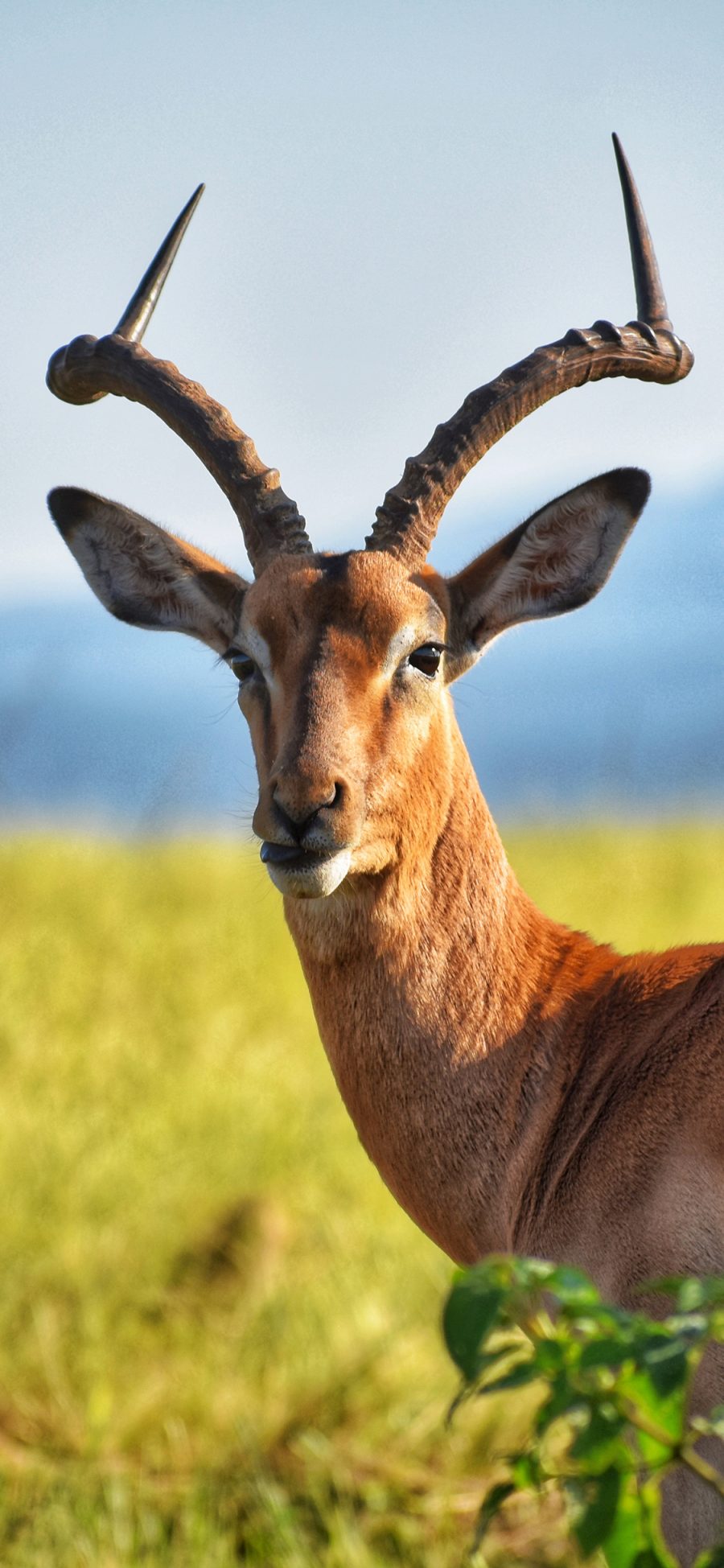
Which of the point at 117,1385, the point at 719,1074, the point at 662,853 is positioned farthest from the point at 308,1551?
the point at 662,853

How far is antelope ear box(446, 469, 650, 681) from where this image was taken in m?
5.07

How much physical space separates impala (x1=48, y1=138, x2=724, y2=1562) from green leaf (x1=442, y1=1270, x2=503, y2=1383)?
195 cm

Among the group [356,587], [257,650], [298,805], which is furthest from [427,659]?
[298,805]

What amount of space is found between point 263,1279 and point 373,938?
6.56 metres

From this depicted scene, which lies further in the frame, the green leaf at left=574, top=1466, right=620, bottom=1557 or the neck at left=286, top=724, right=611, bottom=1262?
the neck at left=286, top=724, right=611, bottom=1262

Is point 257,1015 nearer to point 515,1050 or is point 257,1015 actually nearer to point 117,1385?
point 117,1385

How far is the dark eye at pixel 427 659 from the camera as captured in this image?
4703 mm

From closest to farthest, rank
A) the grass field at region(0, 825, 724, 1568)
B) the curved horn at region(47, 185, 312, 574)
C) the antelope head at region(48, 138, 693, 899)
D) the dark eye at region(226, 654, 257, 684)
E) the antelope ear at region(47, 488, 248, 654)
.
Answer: the antelope head at region(48, 138, 693, 899)
the dark eye at region(226, 654, 257, 684)
the curved horn at region(47, 185, 312, 574)
the antelope ear at region(47, 488, 248, 654)
the grass field at region(0, 825, 724, 1568)

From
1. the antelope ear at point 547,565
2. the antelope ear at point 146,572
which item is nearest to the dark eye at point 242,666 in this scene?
the antelope ear at point 146,572

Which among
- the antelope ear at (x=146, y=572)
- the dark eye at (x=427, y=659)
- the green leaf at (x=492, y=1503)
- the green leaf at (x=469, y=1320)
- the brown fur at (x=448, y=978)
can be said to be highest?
the antelope ear at (x=146, y=572)

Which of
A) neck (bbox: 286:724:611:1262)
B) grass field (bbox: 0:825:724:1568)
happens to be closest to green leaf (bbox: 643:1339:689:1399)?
neck (bbox: 286:724:611:1262)

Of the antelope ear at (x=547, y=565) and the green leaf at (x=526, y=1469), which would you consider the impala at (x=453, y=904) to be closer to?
the antelope ear at (x=547, y=565)

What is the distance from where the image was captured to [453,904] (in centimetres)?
469

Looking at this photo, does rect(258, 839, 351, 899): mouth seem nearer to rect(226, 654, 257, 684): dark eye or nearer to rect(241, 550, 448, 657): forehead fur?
rect(241, 550, 448, 657): forehead fur
